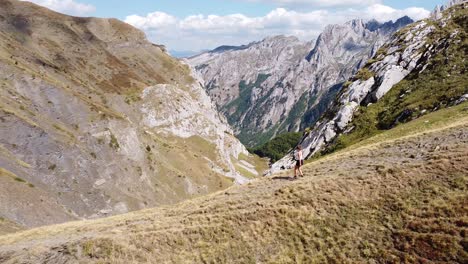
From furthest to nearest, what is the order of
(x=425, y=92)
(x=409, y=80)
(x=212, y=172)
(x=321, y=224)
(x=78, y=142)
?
(x=212, y=172) → (x=78, y=142) → (x=409, y=80) → (x=425, y=92) → (x=321, y=224)

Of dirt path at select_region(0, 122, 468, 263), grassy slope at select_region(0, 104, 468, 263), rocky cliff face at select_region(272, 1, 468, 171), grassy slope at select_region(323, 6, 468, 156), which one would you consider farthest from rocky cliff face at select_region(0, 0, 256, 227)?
grassy slope at select_region(323, 6, 468, 156)

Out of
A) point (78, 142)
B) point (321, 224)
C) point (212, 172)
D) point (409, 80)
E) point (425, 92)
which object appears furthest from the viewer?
point (212, 172)

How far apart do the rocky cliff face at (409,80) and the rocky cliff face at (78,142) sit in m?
46.1

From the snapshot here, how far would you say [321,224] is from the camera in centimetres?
2850

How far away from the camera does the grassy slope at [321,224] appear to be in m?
25.1

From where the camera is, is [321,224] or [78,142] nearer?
[321,224]

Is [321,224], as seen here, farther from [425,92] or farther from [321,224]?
[425,92]

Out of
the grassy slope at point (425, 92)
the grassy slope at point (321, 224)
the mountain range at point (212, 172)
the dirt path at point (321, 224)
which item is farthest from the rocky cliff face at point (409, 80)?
the grassy slope at point (321, 224)

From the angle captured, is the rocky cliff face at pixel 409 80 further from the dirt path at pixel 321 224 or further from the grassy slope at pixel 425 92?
the dirt path at pixel 321 224

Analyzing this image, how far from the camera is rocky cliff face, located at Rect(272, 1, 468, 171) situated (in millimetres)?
71875

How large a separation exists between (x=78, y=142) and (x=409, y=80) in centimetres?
8696

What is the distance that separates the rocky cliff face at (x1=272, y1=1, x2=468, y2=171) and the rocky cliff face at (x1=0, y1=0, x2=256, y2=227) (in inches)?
1813

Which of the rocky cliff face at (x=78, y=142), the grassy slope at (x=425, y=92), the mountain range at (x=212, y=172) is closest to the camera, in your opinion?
the mountain range at (x=212, y=172)

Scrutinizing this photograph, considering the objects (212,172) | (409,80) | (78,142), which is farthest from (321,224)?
(212,172)
